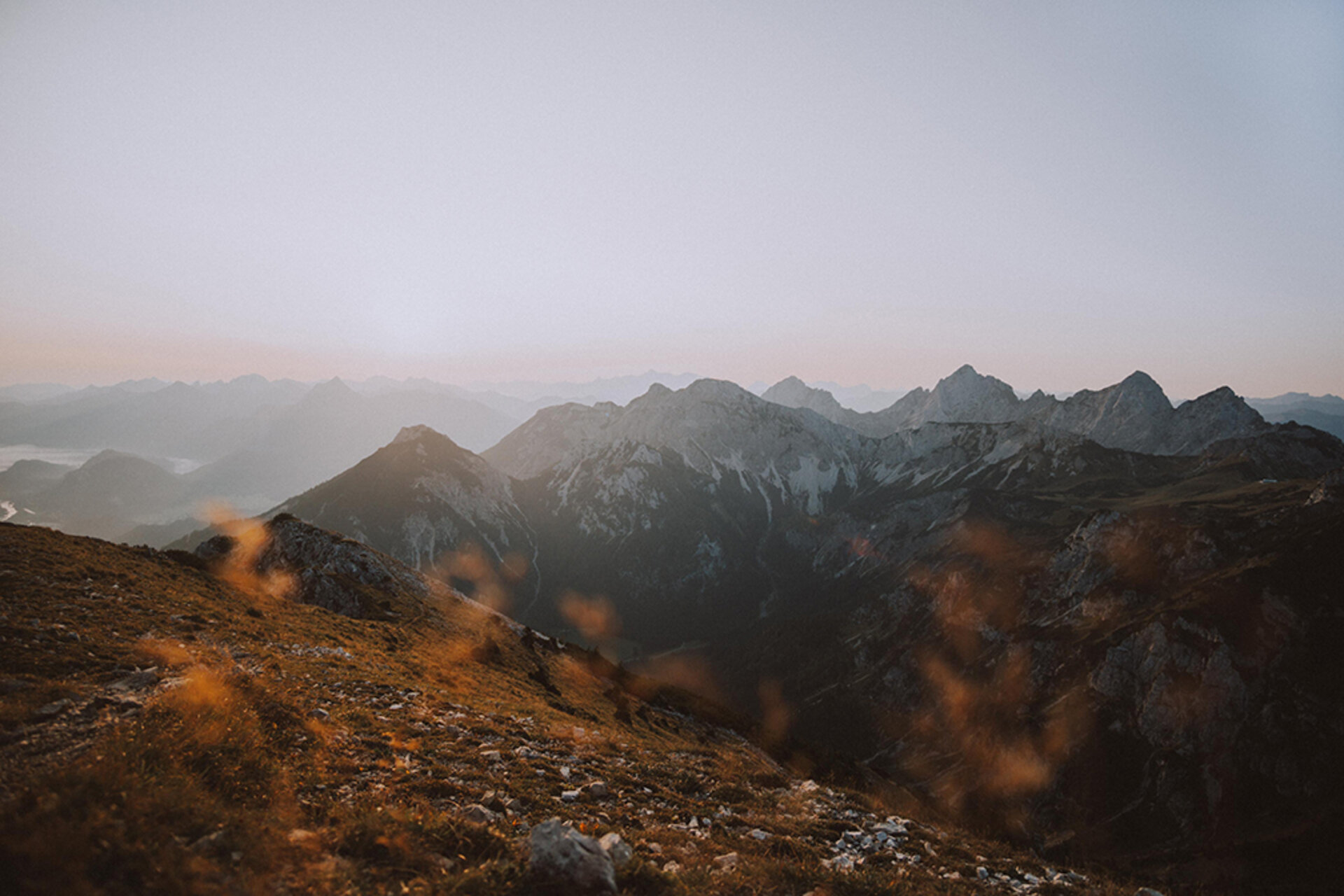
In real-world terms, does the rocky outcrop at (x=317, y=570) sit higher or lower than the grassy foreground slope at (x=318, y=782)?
lower

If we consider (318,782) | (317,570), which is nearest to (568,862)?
(318,782)

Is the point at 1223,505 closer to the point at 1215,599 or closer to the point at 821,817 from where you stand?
the point at 1215,599

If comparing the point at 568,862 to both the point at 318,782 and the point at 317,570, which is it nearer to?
the point at 318,782

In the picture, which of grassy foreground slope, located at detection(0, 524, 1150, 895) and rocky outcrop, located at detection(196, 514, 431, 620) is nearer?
grassy foreground slope, located at detection(0, 524, 1150, 895)

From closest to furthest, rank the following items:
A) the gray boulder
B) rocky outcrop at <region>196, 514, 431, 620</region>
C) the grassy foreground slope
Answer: the grassy foreground slope → the gray boulder → rocky outcrop at <region>196, 514, 431, 620</region>

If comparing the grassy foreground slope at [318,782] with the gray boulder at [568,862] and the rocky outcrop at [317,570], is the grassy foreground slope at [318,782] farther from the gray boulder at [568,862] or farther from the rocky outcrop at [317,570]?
the rocky outcrop at [317,570]

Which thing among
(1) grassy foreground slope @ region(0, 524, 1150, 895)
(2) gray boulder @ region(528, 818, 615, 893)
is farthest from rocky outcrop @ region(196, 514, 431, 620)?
(2) gray boulder @ region(528, 818, 615, 893)

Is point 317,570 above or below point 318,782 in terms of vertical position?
below

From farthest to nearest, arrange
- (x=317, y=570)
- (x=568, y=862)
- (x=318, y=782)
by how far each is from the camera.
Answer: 1. (x=317, y=570)
2. (x=318, y=782)
3. (x=568, y=862)

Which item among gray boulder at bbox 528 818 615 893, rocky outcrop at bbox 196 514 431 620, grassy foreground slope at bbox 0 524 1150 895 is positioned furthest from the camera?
rocky outcrop at bbox 196 514 431 620

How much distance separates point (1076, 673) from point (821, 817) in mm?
132873

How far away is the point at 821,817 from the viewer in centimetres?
1642

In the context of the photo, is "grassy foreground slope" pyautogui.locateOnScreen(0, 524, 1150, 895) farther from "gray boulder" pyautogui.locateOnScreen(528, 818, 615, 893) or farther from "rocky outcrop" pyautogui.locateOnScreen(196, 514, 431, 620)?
"rocky outcrop" pyautogui.locateOnScreen(196, 514, 431, 620)

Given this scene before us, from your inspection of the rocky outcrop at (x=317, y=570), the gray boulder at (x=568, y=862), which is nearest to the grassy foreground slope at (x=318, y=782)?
the gray boulder at (x=568, y=862)
